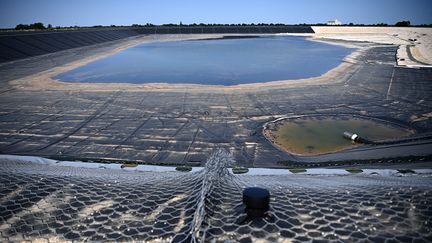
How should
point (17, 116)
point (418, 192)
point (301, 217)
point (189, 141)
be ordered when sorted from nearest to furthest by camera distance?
point (301, 217) → point (418, 192) → point (189, 141) → point (17, 116)

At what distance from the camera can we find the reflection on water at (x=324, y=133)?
10273 millimetres

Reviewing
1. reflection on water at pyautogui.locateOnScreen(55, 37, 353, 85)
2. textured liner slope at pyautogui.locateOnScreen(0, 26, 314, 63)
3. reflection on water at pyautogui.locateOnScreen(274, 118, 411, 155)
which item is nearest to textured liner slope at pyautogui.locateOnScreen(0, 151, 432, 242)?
reflection on water at pyautogui.locateOnScreen(274, 118, 411, 155)

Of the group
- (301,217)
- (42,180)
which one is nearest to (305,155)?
(301,217)

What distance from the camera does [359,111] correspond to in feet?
45.9

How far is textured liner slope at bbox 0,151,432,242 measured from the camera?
2.45 meters

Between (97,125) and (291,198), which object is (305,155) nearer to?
(291,198)

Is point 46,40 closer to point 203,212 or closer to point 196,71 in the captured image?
point 196,71

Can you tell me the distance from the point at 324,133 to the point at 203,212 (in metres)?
10.2

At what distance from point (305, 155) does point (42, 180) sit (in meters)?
8.23

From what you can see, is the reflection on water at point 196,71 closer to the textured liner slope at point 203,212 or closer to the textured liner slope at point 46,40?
the textured liner slope at point 46,40

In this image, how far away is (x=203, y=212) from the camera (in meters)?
2.54

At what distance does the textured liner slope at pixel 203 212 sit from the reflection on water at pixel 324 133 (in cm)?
700

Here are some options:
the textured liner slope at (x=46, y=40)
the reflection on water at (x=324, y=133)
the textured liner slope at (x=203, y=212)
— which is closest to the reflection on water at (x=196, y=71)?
the reflection on water at (x=324, y=133)

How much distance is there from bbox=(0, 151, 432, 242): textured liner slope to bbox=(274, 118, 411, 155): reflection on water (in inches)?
276
